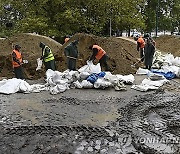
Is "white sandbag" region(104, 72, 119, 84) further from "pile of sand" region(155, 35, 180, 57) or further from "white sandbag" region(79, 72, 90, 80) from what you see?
"pile of sand" region(155, 35, 180, 57)

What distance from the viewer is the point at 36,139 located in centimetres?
554

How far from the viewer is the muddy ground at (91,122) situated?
5262 mm

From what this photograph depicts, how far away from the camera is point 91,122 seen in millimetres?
6184

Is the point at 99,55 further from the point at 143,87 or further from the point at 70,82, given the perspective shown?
the point at 143,87

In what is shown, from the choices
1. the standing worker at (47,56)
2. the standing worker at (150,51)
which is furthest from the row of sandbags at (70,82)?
the standing worker at (150,51)

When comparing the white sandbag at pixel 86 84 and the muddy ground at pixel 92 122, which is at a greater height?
the white sandbag at pixel 86 84

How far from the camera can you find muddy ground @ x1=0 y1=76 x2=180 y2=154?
526cm

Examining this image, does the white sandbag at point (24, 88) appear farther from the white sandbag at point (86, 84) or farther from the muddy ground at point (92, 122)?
the white sandbag at point (86, 84)

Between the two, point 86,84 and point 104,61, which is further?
point 104,61

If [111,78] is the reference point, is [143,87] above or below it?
below

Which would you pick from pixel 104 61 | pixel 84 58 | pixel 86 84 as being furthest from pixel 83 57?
pixel 86 84

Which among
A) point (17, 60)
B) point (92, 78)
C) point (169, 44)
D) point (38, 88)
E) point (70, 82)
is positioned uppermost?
point (17, 60)

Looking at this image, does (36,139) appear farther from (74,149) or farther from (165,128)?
(165,128)

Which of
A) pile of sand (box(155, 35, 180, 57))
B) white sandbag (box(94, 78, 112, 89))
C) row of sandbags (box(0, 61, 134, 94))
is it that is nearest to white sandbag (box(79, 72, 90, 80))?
row of sandbags (box(0, 61, 134, 94))
